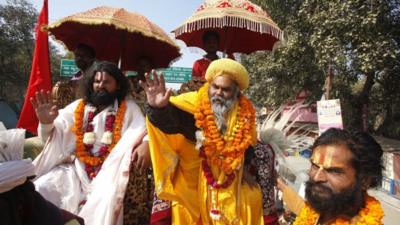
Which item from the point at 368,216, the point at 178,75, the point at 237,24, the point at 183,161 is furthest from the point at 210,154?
the point at 178,75

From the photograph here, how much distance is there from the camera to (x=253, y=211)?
10.1 ft

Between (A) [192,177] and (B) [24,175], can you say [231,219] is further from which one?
(B) [24,175]

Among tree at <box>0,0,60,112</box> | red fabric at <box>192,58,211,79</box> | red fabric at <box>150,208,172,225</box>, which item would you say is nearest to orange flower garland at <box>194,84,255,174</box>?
red fabric at <box>150,208,172,225</box>

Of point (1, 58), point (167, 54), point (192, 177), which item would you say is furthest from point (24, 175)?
point (1, 58)

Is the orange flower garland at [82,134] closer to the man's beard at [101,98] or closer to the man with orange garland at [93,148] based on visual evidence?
the man with orange garland at [93,148]

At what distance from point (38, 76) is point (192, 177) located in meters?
2.93

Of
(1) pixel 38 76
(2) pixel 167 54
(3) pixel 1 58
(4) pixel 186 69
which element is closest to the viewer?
(1) pixel 38 76

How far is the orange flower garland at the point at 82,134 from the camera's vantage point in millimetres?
3441

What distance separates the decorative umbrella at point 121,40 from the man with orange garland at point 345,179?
277cm

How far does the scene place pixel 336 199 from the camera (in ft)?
6.98

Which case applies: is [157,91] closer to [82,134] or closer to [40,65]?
[82,134]

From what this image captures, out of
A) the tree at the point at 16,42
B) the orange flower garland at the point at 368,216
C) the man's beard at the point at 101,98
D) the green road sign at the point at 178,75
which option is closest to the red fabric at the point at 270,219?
the orange flower garland at the point at 368,216

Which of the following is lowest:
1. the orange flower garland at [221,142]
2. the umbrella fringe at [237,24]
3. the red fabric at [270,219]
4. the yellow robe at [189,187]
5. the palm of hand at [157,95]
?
the red fabric at [270,219]

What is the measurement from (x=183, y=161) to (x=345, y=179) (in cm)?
147
